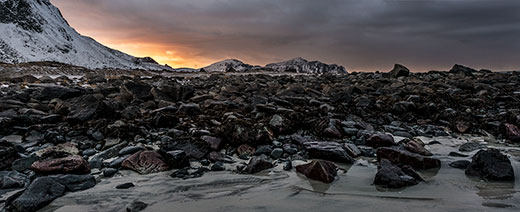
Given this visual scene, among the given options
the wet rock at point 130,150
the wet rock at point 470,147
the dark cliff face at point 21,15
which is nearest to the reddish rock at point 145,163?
the wet rock at point 130,150

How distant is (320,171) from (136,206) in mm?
1646

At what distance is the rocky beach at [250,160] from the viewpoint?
2463mm

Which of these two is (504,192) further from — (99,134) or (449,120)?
(99,134)

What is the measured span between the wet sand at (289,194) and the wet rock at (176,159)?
16 centimetres

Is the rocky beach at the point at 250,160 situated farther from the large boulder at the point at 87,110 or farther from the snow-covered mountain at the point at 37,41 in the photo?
the snow-covered mountain at the point at 37,41

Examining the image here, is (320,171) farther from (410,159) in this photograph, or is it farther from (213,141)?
(213,141)

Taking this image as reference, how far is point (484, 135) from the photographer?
506 cm

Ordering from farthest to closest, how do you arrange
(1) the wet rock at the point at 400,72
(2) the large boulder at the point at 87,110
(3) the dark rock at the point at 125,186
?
(1) the wet rock at the point at 400,72 < (2) the large boulder at the point at 87,110 < (3) the dark rock at the point at 125,186

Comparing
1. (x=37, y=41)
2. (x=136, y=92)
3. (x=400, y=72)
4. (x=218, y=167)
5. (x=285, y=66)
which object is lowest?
(x=218, y=167)

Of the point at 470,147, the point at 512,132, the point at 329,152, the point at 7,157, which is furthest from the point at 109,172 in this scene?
the point at 512,132

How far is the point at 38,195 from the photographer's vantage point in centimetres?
243

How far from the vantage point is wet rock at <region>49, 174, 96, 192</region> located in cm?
274

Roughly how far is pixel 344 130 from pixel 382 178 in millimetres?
2189

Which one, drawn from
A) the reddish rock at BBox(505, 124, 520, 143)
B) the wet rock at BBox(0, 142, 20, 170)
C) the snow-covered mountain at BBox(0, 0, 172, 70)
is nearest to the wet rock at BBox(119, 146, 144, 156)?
the wet rock at BBox(0, 142, 20, 170)
